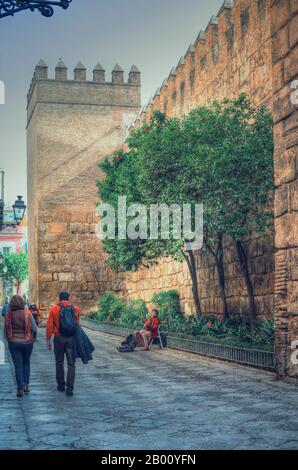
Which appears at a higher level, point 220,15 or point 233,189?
point 220,15

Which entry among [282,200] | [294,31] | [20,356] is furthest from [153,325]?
[294,31]

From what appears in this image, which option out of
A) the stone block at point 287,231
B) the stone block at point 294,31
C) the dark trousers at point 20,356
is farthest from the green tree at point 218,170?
the dark trousers at point 20,356

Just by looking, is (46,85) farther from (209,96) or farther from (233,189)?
(233,189)

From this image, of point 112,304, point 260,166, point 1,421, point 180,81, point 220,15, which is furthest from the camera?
point 112,304

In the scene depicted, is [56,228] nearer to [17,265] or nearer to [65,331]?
[65,331]

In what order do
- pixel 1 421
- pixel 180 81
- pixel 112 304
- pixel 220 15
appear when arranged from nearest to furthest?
pixel 1 421, pixel 220 15, pixel 180 81, pixel 112 304

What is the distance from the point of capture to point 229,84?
16547mm

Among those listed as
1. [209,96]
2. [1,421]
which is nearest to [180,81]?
[209,96]

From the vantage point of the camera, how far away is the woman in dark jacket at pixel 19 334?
7766 millimetres

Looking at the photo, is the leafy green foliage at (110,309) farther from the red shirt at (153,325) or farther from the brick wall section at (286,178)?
the brick wall section at (286,178)

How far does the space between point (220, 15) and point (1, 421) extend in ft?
45.0

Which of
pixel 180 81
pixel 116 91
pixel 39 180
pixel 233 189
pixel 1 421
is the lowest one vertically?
pixel 1 421
